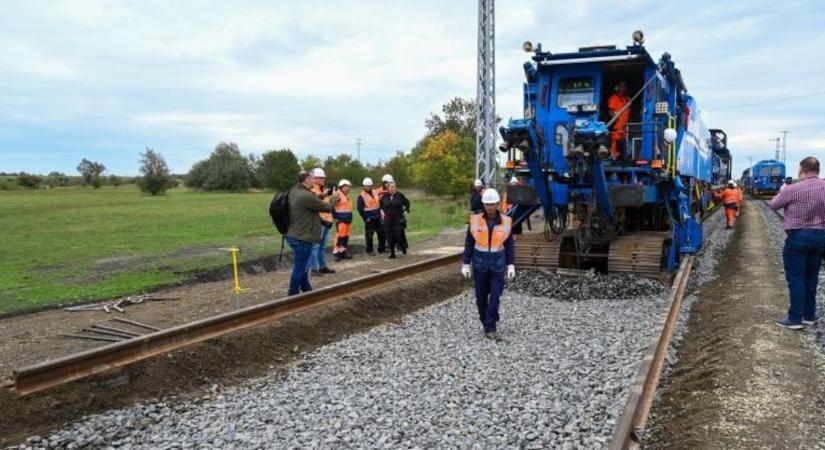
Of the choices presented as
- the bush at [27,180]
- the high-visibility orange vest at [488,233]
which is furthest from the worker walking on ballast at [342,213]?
the bush at [27,180]

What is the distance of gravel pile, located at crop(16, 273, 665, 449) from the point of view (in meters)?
4.64

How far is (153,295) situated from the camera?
965 cm

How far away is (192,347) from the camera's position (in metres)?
6.39

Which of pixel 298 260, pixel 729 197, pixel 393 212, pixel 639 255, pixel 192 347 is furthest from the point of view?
pixel 729 197

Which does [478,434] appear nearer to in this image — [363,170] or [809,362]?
[809,362]

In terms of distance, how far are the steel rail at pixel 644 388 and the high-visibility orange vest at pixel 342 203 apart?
6.89 meters

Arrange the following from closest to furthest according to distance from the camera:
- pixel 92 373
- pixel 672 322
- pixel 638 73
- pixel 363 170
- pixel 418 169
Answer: pixel 92 373 < pixel 672 322 < pixel 638 73 < pixel 418 169 < pixel 363 170

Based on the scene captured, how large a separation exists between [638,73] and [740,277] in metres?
3.85

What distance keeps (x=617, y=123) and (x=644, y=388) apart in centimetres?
636

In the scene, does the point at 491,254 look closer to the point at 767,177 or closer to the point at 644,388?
the point at 644,388

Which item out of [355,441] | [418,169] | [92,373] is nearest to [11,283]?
[92,373]

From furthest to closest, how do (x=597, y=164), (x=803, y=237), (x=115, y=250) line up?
(x=115, y=250) → (x=597, y=164) → (x=803, y=237)

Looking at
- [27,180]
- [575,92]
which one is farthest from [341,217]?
[27,180]

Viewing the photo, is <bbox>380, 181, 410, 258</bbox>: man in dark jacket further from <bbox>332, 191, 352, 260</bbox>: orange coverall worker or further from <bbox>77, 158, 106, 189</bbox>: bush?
<bbox>77, 158, 106, 189</bbox>: bush
